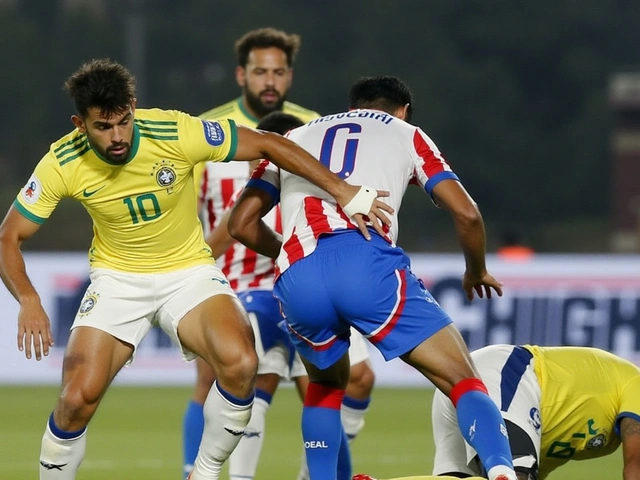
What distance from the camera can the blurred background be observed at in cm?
3562

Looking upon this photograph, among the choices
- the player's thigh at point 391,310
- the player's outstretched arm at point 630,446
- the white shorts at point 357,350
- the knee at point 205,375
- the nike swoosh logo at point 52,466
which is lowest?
the knee at point 205,375

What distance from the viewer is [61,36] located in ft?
127

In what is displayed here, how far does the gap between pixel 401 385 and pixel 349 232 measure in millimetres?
7831

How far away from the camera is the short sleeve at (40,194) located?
589 centimetres

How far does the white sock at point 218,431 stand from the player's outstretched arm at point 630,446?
1.62 meters

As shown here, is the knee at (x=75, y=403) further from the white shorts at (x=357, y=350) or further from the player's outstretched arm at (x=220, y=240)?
the white shorts at (x=357, y=350)

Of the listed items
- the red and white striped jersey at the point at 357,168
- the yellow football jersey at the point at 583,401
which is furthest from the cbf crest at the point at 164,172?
the yellow football jersey at the point at 583,401

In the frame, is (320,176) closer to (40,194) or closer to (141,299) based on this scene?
(141,299)

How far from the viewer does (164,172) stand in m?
6.03

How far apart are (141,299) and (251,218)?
620 millimetres

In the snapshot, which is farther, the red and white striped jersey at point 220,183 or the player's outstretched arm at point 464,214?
the red and white striped jersey at point 220,183

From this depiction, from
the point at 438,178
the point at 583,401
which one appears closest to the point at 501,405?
the point at 583,401

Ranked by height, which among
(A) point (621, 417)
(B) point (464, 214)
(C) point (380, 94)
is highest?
(C) point (380, 94)

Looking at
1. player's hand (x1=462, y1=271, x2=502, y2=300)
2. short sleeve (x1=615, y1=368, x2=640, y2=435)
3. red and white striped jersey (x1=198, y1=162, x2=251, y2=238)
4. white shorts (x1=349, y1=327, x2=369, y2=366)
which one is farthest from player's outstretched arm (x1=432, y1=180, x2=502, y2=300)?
red and white striped jersey (x1=198, y1=162, x2=251, y2=238)
